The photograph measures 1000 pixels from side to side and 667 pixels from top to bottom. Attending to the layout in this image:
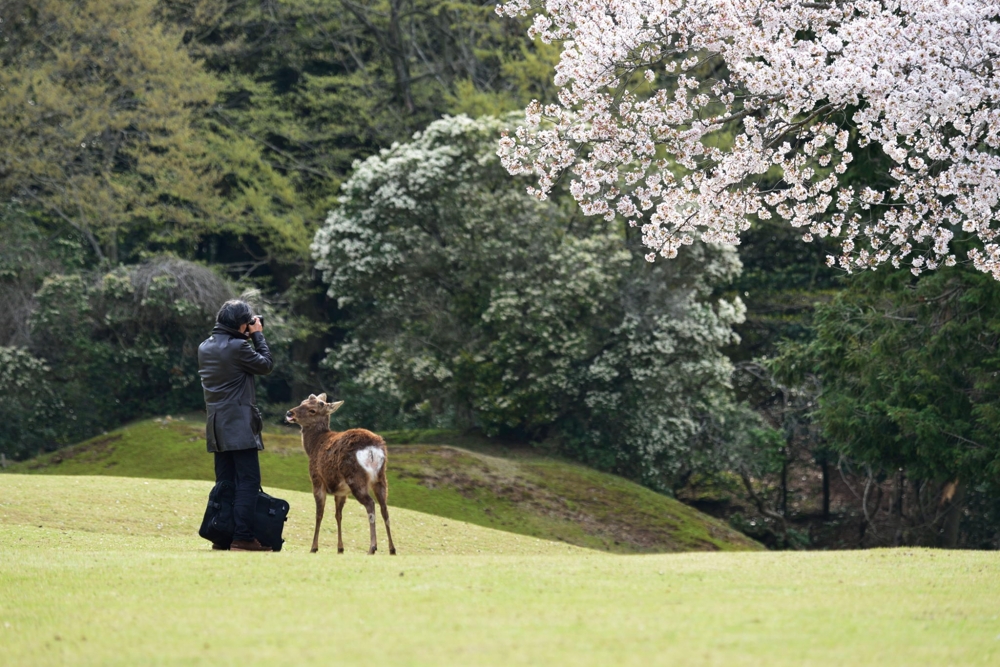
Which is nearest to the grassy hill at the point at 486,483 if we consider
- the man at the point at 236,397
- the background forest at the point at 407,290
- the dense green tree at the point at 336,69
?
the background forest at the point at 407,290

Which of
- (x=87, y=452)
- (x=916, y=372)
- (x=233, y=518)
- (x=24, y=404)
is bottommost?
(x=87, y=452)

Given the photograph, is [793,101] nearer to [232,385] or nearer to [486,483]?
[232,385]

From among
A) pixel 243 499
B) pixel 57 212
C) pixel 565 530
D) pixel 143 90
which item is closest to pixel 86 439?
pixel 57 212

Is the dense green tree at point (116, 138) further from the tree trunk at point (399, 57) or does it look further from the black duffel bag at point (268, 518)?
the black duffel bag at point (268, 518)

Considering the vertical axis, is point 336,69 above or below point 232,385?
above

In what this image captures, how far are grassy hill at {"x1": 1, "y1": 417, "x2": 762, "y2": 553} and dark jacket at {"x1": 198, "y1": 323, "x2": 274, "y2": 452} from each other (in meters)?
12.2

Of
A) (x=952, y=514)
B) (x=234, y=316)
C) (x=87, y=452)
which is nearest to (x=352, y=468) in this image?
(x=234, y=316)

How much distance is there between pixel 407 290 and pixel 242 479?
18016mm

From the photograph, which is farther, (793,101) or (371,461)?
(793,101)

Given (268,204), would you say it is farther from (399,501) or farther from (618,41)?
Answer: (618,41)

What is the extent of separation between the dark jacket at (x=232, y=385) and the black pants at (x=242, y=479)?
177 mm

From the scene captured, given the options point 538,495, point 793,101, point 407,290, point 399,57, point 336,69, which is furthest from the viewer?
point 336,69

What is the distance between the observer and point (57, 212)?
1325 inches

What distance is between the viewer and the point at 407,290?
29219 millimetres
